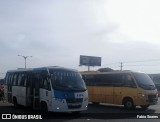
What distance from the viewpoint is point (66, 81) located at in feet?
63.6

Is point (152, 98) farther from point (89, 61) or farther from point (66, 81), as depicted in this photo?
point (89, 61)

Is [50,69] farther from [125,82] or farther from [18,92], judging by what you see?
[125,82]

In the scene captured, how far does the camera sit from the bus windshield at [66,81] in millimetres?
19031

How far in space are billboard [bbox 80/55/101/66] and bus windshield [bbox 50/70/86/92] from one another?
2175 inches

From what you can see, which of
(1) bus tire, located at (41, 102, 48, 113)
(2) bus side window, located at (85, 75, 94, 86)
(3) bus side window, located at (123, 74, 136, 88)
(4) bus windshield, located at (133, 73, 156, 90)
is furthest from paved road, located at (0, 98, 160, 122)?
(2) bus side window, located at (85, 75, 94, 86)

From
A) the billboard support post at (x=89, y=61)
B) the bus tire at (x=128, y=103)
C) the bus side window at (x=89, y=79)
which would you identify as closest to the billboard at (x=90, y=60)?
the billboard support post at (x=89, y=61)

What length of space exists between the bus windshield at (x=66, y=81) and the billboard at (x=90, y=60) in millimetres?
55243

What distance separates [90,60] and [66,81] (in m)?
56.8

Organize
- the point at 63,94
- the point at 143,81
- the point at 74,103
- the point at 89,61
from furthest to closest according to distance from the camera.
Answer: the point at 89,61
the point at 143,81
the point at 74,103
the point at 63,94

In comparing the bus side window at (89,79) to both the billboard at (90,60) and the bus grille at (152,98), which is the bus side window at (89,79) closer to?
the bus grille at (152,98)

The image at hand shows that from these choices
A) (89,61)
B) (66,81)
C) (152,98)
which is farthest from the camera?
(89,61)

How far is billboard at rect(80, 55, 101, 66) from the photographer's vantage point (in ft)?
248

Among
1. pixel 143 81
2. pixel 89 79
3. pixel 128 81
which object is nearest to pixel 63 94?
pixel 128 81

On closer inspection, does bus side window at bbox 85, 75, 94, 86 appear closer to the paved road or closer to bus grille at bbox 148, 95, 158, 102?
bus grille at bbox 148, 95, 158, 102
